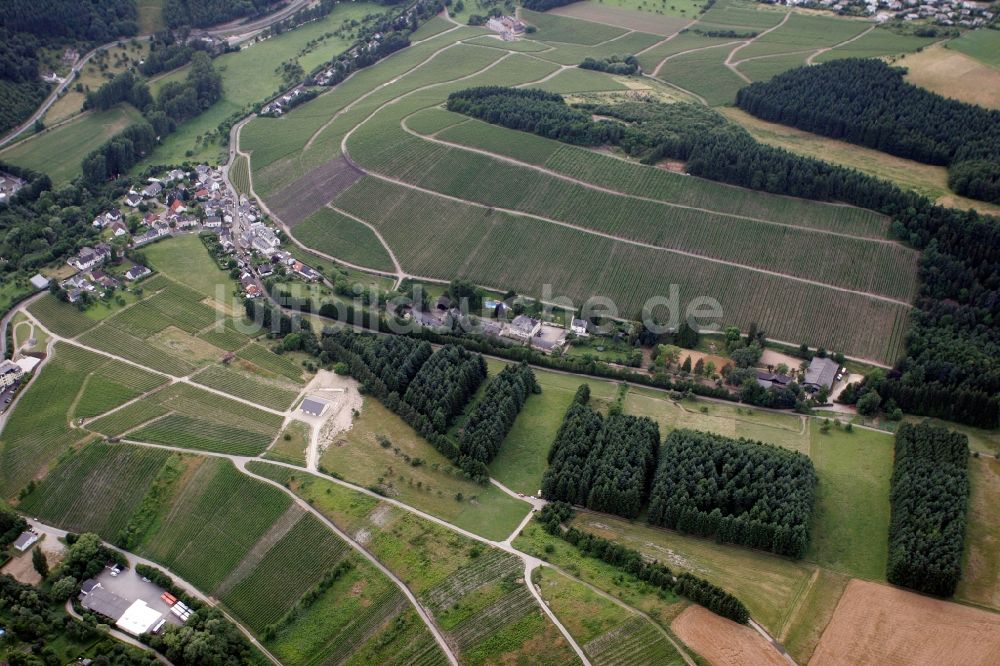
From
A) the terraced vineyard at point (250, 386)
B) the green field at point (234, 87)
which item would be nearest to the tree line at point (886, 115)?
the green field at point (234, 87)

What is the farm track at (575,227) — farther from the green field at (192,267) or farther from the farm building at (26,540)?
the farm building at (26,540)

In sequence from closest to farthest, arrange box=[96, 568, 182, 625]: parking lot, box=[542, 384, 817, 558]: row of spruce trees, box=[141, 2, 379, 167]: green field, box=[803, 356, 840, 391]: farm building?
box=[96, 568, 182, 625]: parking lot, box=[542, 384, 817, 558]: row of spruce trees, box=[803, 356, 840, 391]: farm building, box=[141, 2, 379, 167]: green field

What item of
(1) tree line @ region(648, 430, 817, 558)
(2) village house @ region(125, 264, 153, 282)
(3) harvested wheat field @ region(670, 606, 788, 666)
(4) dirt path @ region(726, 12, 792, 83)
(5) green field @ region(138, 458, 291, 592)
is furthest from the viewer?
(4) dirt path @ region(726, 12, 792, 83)

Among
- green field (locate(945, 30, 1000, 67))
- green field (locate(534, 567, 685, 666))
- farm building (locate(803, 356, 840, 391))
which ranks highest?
green field (locate(945, 30, 1000, 67))

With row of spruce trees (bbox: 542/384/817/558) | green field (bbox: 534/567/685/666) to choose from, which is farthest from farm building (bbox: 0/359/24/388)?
green field (bbox: 534/567/685/666)

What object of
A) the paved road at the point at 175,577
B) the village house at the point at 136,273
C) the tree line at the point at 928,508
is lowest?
the paved road at the point at 175,577

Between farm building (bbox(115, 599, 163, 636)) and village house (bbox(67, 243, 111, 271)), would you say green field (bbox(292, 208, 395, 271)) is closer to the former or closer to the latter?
village house (bbox(67, 243, 111, 271))

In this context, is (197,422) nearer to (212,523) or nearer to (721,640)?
(212,523)

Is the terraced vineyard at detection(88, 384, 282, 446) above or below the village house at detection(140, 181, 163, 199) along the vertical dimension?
A: below
